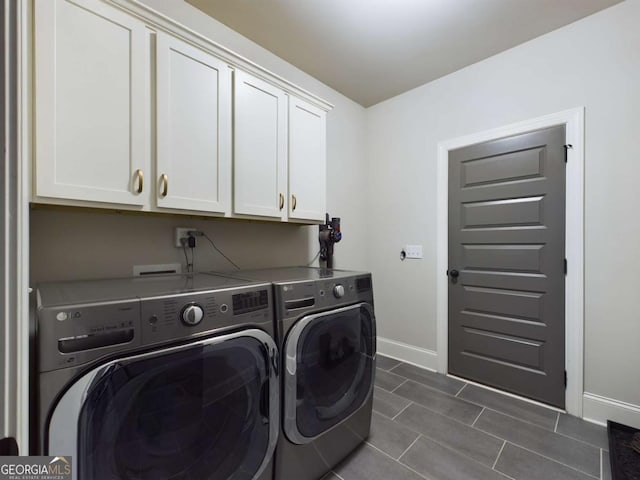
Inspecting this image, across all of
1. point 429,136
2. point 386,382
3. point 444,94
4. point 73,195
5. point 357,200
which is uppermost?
point 444,94

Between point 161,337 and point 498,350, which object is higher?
point 161,337

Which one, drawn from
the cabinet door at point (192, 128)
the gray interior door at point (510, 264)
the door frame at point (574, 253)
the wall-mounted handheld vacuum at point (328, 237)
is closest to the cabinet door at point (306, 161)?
the wall-mounted handheld vacuum at point (328, 237)

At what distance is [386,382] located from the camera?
243cm

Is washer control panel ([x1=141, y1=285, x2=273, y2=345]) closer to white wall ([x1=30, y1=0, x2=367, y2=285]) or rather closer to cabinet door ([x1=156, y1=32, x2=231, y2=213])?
cabinet door ([x1=156, y1=32, x2=231, y2=213])

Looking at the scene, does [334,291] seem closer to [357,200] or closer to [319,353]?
[319,353]

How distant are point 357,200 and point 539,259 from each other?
1.66 metres

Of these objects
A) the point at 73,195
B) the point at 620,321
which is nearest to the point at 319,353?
the point at 73,195

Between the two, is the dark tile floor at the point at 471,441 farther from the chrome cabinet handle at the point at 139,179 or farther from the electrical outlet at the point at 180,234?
the chrome cabinet handle at the point at 139,179

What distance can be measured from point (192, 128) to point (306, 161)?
809mm

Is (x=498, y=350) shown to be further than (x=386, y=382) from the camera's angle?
No

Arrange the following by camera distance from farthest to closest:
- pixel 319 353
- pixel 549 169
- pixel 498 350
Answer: pixel 498 350, pixel 549 169, pixel 319 353

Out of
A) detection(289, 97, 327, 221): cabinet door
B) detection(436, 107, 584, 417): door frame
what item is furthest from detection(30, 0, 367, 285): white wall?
detection(436, 107, 584, 417): door frame

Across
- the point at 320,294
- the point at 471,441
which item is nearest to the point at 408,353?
the point at 471,441

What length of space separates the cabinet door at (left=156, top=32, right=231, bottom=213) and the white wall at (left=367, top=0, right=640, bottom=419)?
1904 mm
